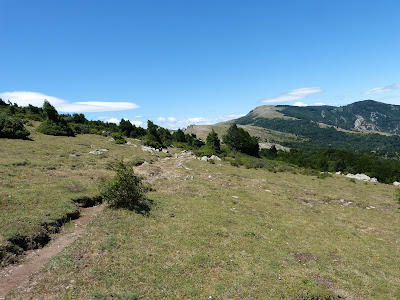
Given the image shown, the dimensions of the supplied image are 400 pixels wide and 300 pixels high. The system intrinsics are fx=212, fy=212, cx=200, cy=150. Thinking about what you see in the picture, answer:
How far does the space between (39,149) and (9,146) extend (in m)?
4.13

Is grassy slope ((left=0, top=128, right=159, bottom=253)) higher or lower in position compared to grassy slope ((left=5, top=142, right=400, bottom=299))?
higher

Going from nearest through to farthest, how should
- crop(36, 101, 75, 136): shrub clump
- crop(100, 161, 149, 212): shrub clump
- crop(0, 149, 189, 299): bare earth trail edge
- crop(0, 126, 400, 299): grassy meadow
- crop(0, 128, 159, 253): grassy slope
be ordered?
crop(0, 149, 189, 299): bare earth trail edge < crop(0, 126, 400, 299): grassy meadow < crop(0, 128, 159, 253): grassy slope < crop(100, 161, 149, 212): shrub clump < crop(36, 101, 75, 136): shrub clump

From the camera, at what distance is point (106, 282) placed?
9.88 m

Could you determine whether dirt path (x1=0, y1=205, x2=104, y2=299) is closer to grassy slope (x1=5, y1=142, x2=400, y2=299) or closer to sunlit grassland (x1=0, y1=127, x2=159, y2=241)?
grassy slope (x1=5, y1=142, x2=400, y2=299)

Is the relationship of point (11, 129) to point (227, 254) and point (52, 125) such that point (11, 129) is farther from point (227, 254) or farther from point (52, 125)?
point (227, 254)

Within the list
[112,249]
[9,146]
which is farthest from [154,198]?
[9,146]

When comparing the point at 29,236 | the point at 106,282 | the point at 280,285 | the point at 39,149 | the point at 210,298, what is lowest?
the point at 280,285

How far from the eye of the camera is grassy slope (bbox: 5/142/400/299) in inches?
399

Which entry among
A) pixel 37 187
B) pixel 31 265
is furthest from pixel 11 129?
pixel 31 265

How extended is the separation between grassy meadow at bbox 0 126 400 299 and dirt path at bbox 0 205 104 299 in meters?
0.58

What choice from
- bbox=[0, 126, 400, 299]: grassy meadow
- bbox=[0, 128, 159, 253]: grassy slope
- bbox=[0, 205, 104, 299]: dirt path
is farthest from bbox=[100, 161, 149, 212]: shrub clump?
bbox=[0, 205, 104, 299]: dirt path

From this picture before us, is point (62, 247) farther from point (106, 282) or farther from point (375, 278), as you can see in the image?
point (375, 278)

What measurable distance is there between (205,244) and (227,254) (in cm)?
173

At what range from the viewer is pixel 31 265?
10.6m
